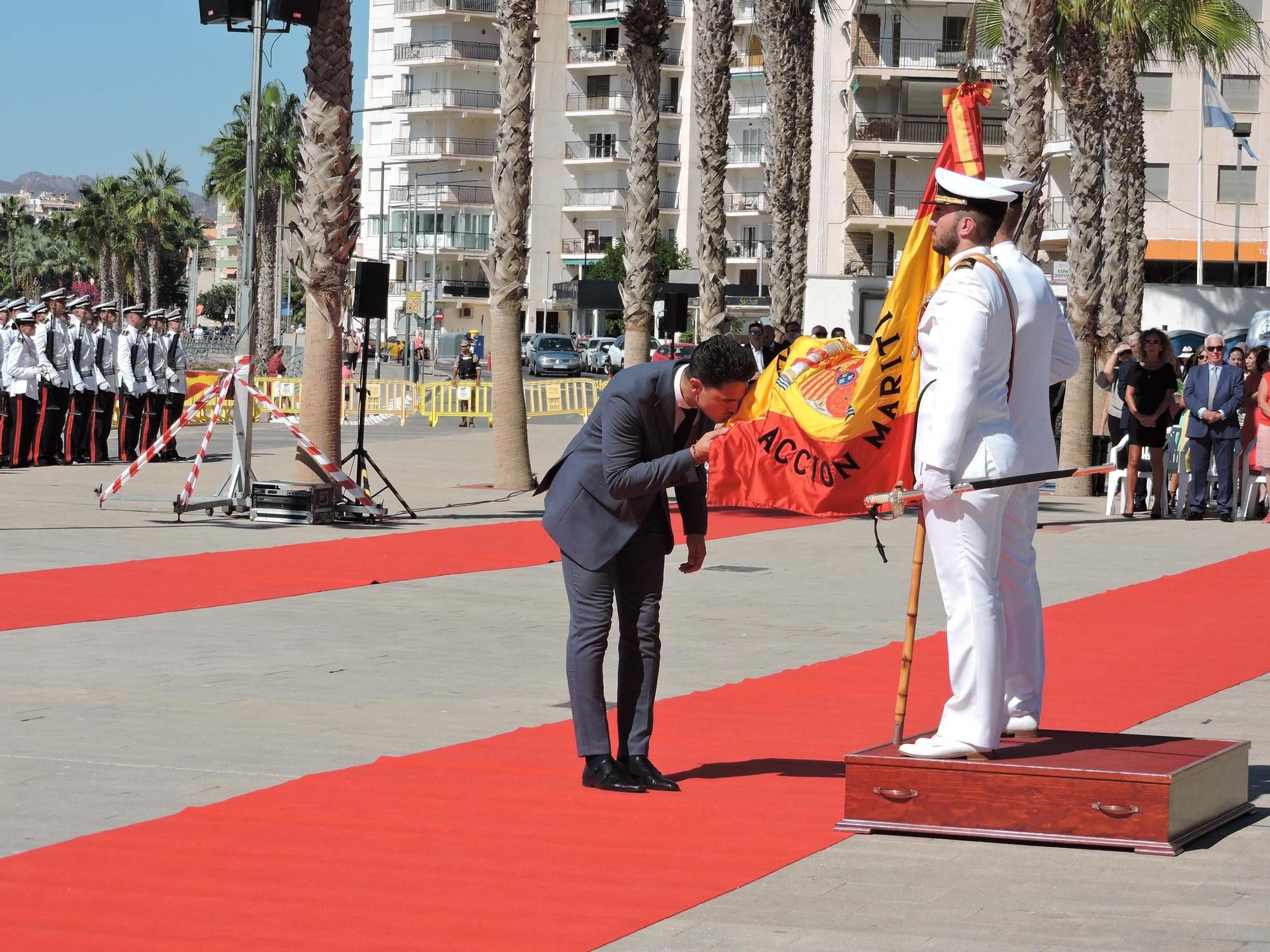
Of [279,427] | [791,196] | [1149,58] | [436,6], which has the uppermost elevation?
[436,6]

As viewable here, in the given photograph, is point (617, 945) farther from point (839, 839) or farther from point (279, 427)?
point (279, 427)

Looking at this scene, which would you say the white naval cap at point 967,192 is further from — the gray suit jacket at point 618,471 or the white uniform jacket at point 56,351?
the white uniform jacket at point 56,351

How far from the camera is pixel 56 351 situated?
2533 centimetres

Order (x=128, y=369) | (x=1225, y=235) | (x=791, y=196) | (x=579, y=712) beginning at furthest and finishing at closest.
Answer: (x=1225, y=235), (x=791, y=196), (x=128, y=369), (x=579, y=712)

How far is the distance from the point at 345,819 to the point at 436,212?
105 metres

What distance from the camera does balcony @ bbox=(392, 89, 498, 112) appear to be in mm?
109625

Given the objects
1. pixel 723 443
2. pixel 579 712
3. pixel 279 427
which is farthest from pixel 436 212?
pixel 579 712

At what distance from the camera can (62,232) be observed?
145 metres

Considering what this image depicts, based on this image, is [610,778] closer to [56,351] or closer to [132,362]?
[56,351]

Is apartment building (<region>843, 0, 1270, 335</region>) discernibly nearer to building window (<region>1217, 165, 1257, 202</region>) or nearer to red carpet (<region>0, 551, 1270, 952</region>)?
building window (<region>1217, 165, 1257, 202</region>)

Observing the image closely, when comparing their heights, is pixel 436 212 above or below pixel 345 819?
above

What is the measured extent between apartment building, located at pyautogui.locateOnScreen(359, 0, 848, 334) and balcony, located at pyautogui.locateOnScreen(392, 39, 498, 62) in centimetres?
8

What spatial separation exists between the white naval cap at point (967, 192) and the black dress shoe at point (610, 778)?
2542 millimetres

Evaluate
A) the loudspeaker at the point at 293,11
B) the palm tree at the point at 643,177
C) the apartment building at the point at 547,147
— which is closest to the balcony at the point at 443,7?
the apartment building at the point at 547,147
